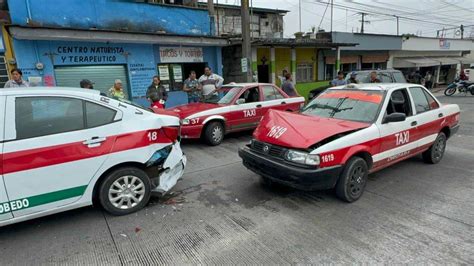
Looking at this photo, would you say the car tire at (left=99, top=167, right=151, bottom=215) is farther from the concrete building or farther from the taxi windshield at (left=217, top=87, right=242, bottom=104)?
the concrete building

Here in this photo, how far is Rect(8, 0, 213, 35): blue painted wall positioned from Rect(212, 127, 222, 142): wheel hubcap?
18.1 feet

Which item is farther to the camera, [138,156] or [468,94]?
[468,94]

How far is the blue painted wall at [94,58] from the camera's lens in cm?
813

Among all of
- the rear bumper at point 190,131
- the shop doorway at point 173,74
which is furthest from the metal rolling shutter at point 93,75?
the rear bumper at point 190,131

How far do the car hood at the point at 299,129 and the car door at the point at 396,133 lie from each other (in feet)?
1.36

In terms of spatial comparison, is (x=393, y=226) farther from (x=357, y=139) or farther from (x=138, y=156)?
(x=138, y=156)

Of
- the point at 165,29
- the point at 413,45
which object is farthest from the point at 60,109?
the point at 413,45

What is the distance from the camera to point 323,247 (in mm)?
2883

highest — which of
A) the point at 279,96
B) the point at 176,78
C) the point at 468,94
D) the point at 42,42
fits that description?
the point at 42,42

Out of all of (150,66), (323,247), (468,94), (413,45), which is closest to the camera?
(323,247)

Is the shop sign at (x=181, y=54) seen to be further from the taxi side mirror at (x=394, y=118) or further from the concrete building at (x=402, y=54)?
the concrete building at (x=402, y=54)

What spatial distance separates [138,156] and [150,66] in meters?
7.74

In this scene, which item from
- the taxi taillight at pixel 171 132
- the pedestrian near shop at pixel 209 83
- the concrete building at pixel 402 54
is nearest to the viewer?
the taxi taillight at pixel 171 132

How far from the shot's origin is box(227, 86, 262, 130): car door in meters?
7.36
